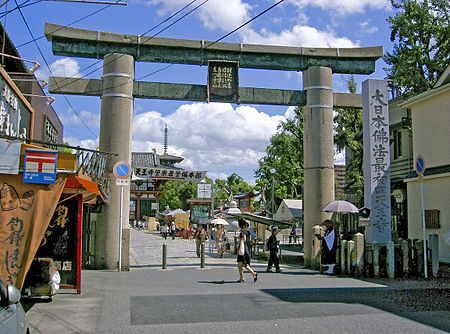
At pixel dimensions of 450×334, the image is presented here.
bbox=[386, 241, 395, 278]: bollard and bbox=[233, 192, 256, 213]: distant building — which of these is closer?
bbox=[386, 241, 395, 278]: bollard

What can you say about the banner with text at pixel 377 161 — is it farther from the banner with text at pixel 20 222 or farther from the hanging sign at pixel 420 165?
the banner with text at pixel 20 222

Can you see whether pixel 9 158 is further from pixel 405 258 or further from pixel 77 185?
pixel 405 258

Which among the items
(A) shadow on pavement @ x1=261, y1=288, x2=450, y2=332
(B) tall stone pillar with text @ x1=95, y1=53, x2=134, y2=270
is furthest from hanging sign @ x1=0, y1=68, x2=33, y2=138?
(A) shadow on pavement @ x1=261, y1=288, x2=450, y2=332

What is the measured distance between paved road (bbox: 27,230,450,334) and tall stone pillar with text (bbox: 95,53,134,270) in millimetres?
1397

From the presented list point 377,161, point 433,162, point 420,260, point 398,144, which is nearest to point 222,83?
point 377,161

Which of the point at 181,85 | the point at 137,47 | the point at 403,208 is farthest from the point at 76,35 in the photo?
the point at 403,208

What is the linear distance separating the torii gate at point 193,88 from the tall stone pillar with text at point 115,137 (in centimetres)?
Answer: 3

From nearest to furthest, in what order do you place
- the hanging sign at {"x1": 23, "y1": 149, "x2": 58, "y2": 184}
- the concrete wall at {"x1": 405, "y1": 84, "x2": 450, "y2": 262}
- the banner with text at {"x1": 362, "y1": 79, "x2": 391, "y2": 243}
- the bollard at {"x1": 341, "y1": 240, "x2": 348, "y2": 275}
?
the hanging sign at {"x1": 23, "y1": 149, "x2": 58, "y2": 184} < the bollard at {"x1": 341, "y1": 240, "x2": 348, "y2": 275} < the banner with text at {"x1": 362, "y1": 79, "x2": 391, "y2": 243} < the concrete wall at {"x1": 405, "y1": 84, "x2": 450, "y2": 262}

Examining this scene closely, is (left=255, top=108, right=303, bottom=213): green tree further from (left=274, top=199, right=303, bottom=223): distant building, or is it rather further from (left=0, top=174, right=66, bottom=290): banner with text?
(left=0, top=174, right=66, bottom=290): banner with text

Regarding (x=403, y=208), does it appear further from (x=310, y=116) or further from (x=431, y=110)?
(x=310, y=116)

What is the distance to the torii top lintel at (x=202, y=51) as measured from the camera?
51.5ft

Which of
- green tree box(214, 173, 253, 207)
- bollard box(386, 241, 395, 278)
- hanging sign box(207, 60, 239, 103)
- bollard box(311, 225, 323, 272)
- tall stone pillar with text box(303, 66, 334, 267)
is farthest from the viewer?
green tree box(214, 173, 253, 207)

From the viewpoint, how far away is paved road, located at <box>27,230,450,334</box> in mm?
7523

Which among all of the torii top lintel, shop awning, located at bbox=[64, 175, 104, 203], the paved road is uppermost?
the torii top lintel
